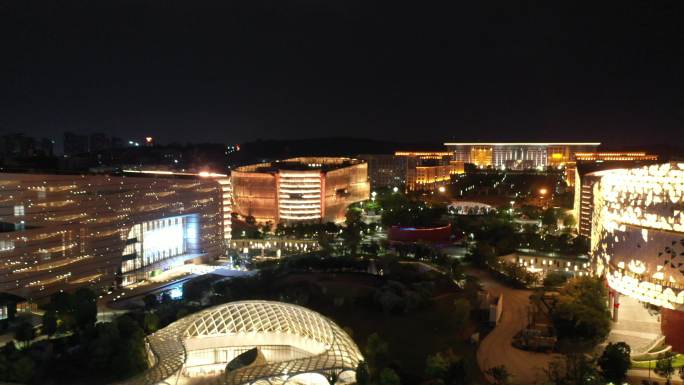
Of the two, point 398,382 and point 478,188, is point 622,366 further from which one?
point 478,188

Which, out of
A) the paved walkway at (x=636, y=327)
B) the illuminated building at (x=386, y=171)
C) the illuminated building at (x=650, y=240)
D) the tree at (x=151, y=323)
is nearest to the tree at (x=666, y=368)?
the paved walkway at (x=636, y=327)

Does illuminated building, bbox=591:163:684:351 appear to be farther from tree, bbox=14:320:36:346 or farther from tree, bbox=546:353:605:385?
→ tree, bbox=14:320:36:346

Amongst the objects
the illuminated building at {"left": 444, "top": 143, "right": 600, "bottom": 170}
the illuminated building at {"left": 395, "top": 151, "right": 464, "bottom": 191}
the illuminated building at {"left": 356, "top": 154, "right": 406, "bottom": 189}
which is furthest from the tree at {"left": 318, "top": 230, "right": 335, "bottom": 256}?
the illuminated building at {"left": 444, "top": 143, "right": 600, "bottom": 170}

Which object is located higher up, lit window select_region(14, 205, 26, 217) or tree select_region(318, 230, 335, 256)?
lit window select_region(14, 205, 26, 217)

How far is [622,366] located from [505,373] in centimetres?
436

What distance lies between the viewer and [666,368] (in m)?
20.6

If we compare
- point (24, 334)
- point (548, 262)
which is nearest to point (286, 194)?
point (548, 262)

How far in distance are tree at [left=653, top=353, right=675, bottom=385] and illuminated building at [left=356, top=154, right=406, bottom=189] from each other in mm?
72185

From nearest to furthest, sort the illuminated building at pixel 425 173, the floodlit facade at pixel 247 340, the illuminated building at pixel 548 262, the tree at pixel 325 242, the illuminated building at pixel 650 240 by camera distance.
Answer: the floodlit facade at pixel 247 340
the illuminated building at pixel 650 240
the illuminated building at pixel 548 262
the tree at pixel 325 242
the illuminated building at pixel 425 173

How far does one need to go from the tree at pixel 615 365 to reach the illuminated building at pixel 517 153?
8847cm

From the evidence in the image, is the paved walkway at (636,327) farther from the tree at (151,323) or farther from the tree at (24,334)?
the tree at (24,334)

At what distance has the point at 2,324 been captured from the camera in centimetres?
2753

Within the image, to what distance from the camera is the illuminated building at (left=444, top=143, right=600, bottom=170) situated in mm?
104812

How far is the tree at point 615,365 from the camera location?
20.4 m
